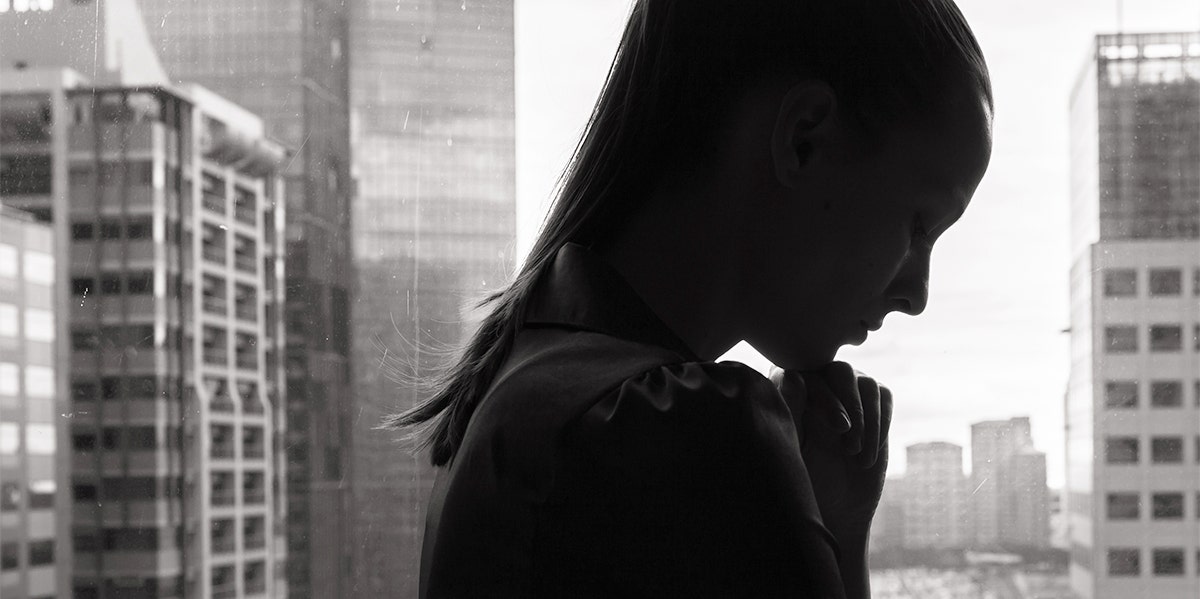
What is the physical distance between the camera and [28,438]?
1129 millimetres

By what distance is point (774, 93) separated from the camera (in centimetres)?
29

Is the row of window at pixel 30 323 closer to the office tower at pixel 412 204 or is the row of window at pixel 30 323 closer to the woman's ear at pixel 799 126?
the office tower at pixel 412 204

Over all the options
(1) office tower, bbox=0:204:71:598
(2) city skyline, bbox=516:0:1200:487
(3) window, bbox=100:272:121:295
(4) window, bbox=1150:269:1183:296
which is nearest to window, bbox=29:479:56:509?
(1) office tower, bbox=0:204:71:598

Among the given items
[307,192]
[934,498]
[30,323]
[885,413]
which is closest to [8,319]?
[30,323]

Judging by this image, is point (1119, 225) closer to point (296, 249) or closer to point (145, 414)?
point (296, 249)

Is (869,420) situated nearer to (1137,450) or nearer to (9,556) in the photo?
(1137,450)

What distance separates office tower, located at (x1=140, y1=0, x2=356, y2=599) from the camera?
107 cm

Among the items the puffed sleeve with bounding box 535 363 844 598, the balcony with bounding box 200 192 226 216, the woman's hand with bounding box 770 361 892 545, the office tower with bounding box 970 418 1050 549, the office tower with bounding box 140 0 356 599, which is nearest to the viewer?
the puffed sleeve with bounding box 535 363 844 598

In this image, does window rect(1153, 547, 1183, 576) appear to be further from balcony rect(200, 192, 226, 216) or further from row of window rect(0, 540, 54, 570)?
row of window rect(0, 540, 54, 570)

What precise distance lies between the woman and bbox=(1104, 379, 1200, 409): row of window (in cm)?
74

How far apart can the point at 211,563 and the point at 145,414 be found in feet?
0.55

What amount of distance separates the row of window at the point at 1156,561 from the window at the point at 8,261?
1.06 m

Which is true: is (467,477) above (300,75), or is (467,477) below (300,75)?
below

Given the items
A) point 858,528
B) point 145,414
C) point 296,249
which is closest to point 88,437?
point 145,414
